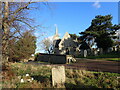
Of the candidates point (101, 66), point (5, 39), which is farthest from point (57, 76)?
point (101, 66)

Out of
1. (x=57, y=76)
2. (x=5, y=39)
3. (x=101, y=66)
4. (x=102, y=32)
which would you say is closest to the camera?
(x=57, y=76)

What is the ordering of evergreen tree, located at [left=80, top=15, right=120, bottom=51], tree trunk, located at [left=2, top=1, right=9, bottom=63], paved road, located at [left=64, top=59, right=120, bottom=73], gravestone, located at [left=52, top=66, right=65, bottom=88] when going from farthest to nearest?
evergreen tree, located at [left=80, top=15, right=120, bottom=51] → paved road, located at [left=64, top=59, right=120, bottom=73] → tree trunk, located at [left=2, top=1, right=9, bottom=63] → gravestone, located at [left=52, top=66, right=65, bottom=88]

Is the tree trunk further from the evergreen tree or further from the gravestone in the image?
the evergreen tree

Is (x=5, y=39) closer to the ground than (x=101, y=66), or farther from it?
farther from it

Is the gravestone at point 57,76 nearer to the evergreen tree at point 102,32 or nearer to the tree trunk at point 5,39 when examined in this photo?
the tree trunk at point 5,39

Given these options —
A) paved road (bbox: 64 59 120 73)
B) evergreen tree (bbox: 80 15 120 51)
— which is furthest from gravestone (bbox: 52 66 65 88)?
evergreen tree (bbox: 80 15 120 51)

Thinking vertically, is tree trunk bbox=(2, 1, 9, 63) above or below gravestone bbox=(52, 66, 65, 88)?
above

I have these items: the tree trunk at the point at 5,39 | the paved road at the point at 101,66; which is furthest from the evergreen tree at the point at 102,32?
the tree trunk at the point at 5,39

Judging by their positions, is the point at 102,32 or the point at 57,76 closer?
the point at 57,76

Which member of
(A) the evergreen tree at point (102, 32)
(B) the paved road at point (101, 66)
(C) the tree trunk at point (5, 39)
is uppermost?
(A) the evergreen tree at point (102, 32)

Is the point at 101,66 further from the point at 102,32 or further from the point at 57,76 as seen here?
the point at 102,32

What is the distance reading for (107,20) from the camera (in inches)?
1326

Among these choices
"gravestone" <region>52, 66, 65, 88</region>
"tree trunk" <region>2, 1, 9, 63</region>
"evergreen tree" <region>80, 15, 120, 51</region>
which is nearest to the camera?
"gravestone" <region>52, 66, 65, 88</region>

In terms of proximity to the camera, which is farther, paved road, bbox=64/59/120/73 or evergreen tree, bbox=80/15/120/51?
evergreen tree, bbox=80/15/120/51
